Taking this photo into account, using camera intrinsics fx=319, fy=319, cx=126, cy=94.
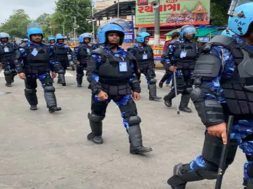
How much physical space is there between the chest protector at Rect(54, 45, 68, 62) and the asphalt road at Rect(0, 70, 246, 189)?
14.2 feet

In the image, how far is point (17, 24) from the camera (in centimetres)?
12269

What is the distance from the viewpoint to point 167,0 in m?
26.4

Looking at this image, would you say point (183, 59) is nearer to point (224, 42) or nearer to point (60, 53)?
point (224, 42)

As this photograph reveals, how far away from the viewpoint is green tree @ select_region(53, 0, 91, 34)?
53750 mm

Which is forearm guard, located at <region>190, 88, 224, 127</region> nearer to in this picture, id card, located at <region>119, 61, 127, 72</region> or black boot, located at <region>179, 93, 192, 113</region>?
id card, located at <region>119, 61, 127, 72</region>

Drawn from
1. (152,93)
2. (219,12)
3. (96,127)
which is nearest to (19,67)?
(96,127)

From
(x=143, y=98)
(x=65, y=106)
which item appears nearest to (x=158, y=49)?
(x=143, y=98)

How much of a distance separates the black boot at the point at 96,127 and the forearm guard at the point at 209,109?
244 cm

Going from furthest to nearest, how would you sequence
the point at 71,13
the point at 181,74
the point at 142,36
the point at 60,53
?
the point at 71,13
the point at 60,53
the point at 142,36
the point at 181,74

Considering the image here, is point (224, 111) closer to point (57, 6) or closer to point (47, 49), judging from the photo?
point (47, 49)

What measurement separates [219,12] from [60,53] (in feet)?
55.6

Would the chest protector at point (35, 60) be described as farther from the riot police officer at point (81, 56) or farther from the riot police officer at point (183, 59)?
the riot police officer at point (81, 56)

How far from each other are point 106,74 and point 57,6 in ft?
176

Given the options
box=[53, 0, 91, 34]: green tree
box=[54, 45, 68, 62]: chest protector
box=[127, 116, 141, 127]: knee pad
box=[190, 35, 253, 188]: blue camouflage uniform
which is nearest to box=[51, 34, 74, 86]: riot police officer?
box=[54, 45, 68, 62]: chest protector
